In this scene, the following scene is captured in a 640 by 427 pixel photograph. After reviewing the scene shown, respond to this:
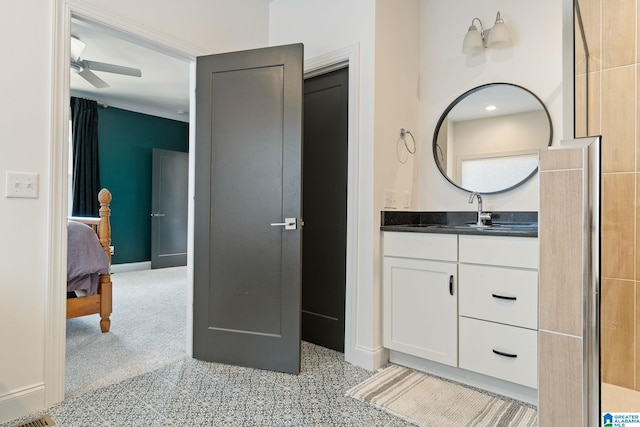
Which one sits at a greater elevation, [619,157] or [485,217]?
[619,157]

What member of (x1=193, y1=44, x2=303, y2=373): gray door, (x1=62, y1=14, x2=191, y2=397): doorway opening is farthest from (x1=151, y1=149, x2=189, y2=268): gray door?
(x1=193, y1=44, x2=303, y2=373): gray door

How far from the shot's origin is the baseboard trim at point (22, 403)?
67.7 inches

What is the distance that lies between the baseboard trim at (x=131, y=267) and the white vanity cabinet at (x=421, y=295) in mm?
4851

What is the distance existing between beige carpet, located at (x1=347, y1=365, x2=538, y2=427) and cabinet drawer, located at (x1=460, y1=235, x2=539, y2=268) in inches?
28.0

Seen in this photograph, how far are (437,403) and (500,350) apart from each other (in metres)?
0.43

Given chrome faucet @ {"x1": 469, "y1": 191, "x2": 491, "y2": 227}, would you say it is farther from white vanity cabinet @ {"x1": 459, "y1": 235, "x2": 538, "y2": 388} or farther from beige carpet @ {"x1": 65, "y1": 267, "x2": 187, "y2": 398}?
beige carpet @ {"x1": 65, "y1": 267, "x2": 187, "y2": 398}

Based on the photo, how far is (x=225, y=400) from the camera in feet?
6.38

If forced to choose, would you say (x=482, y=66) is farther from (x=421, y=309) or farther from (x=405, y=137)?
(x=421, y=309)

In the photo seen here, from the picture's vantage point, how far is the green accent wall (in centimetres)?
578

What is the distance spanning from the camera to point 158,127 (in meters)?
6.47

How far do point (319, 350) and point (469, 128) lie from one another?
6.28 feet

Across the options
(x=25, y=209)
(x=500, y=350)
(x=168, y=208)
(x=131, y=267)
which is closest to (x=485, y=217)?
(x=500, y=350)

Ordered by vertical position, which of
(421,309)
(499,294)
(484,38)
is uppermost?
(484,38)

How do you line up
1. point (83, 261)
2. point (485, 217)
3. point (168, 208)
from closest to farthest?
point (485, 217)
point (83, 261)
point (168, 208)
